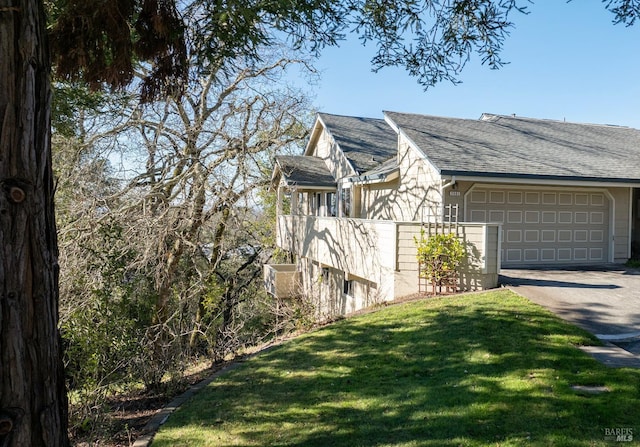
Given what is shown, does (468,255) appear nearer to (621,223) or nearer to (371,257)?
(371,257)

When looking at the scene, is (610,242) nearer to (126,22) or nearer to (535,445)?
(535,445)

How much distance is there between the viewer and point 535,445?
13.7ft

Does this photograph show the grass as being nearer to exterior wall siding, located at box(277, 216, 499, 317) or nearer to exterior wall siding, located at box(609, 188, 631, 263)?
exterior wall siding, located at box(277, 216, 499, 317)

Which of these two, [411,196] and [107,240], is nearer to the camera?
[107,240]

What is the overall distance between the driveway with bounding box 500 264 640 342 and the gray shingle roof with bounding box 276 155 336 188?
30.4 ft

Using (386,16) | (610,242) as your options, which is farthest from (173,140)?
(610,242)

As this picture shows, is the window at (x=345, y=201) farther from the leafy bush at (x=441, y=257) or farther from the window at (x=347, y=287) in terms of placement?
the leafy bush at (x=441, y=257)

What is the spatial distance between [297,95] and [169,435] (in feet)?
45.3

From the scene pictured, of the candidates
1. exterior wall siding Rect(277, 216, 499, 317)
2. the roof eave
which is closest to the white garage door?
the roof eave

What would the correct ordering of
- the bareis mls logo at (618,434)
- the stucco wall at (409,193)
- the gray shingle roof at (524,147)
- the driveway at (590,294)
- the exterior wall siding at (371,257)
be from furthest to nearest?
1. the stucco wall at (409,193)
2. the gray shingle roof at (524,147)
3. the exterior wall siding at (371,257)
4. the driveway at (590,294)
5. the bareis mls logo at (618,434)

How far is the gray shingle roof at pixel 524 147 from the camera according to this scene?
13133mm

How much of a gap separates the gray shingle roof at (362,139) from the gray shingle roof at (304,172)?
67.1 inches

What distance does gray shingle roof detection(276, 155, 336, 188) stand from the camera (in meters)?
18.9

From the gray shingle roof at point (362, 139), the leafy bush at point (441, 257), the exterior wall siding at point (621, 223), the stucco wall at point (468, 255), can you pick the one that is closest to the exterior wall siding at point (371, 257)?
the stucco wall at point (468, 255)
